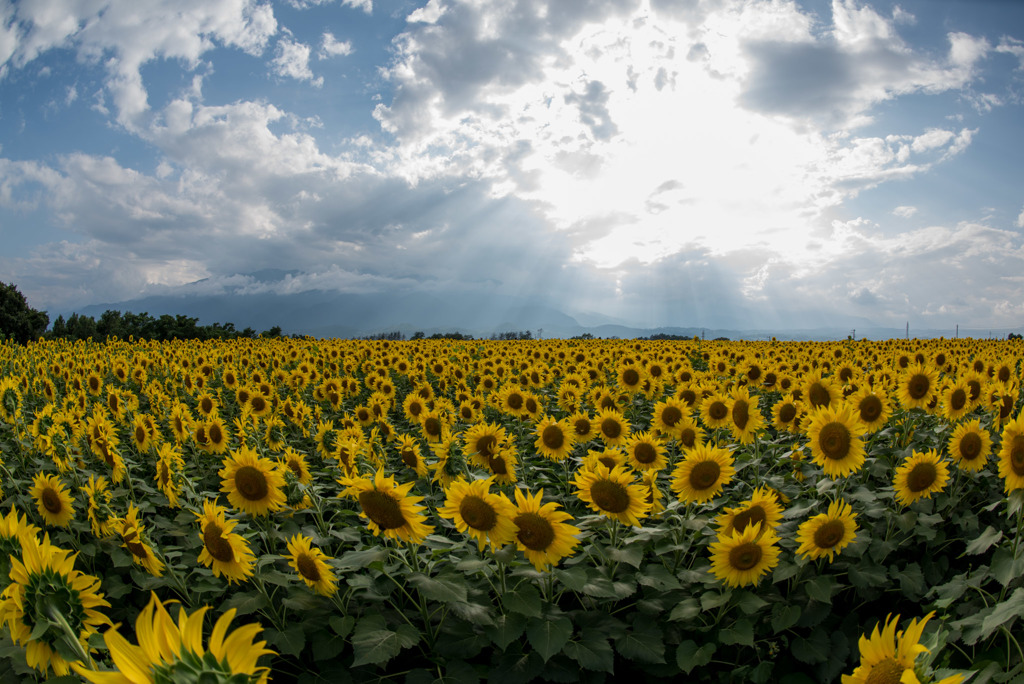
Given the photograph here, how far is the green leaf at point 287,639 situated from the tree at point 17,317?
174ft

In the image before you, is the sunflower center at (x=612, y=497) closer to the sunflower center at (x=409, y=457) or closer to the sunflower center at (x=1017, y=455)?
the sunflower center at (x=409, y=457)

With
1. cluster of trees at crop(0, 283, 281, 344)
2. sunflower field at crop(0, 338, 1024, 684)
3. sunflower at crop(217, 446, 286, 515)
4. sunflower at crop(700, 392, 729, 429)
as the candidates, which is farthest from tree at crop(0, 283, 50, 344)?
sunflower at crop(700, 392, 729, 429)

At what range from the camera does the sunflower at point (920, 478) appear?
4512 mm

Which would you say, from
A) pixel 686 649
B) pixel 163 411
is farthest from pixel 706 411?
pixel 163 411

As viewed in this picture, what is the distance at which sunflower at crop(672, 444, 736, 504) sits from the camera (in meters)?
4.57

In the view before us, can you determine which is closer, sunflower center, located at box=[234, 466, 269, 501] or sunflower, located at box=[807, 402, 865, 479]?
sunflower center, located at box=[234, 466, 269, 501]

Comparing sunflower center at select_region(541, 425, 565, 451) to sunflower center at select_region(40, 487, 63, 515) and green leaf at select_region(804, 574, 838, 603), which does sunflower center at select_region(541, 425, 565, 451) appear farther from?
sunflower center at select_region(40, 487, 63, 515)

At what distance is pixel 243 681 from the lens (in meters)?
1.22

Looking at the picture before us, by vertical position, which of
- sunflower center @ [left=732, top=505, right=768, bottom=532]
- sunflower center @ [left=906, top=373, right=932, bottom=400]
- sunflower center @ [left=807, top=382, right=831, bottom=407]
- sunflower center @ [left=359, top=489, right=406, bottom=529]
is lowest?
sunflower center @ [left=732, top=505, right=768, bottom=532]

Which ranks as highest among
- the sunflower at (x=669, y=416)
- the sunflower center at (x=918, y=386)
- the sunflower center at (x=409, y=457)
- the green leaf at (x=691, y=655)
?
the sunflower center at (x=918, y=386)

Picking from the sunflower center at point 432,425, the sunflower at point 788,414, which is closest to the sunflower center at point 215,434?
the sunflower center at point 432,425

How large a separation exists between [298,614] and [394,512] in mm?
1449

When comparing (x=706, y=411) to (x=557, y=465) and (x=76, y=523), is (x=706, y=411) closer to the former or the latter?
(x=557, y=465)

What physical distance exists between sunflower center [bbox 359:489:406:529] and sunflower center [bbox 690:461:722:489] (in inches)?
101
